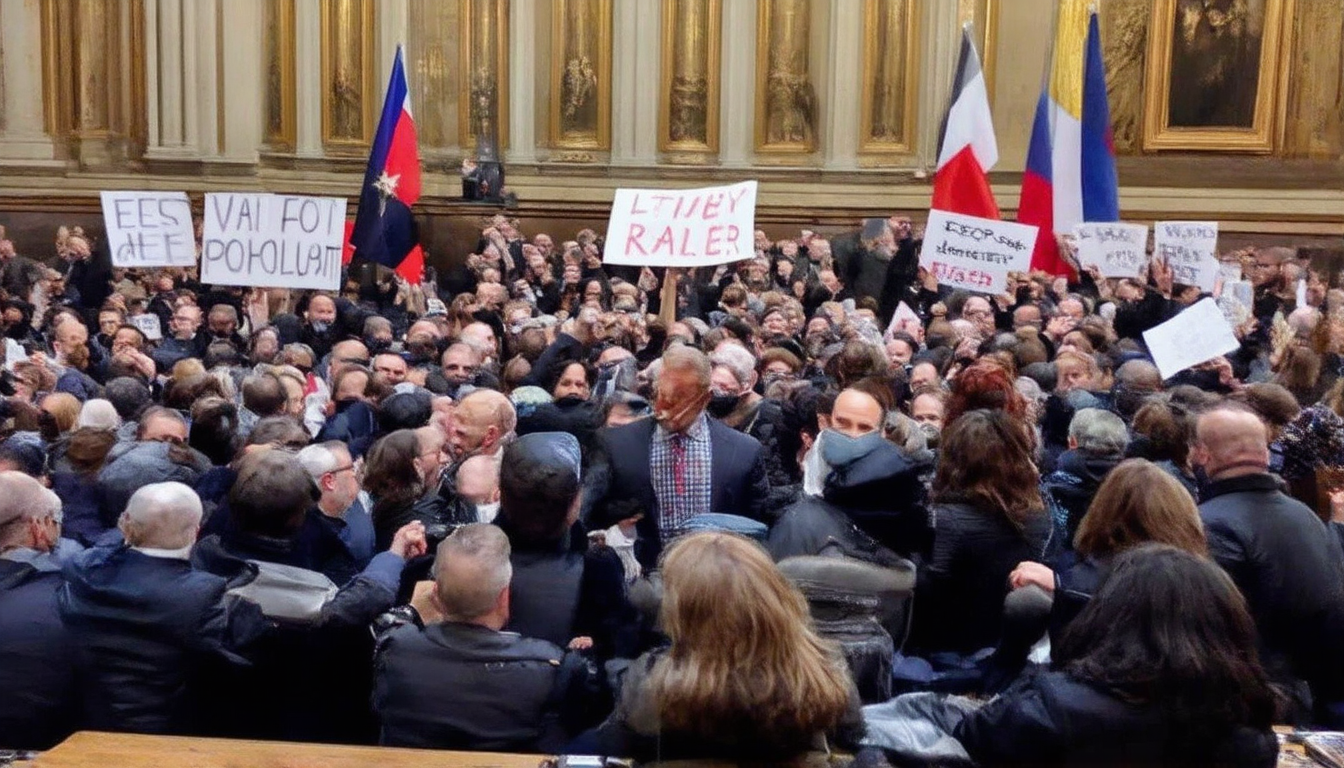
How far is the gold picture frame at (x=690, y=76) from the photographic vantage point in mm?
21281

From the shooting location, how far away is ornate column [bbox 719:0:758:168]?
21141mm

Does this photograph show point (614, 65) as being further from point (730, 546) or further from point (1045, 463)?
point (730, 546)

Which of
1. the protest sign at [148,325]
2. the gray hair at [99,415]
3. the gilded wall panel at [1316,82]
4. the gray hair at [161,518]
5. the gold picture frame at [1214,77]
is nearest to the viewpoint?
the gray hair at [161,518]

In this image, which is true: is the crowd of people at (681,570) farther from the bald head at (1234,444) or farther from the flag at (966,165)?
the flag at (966,165)

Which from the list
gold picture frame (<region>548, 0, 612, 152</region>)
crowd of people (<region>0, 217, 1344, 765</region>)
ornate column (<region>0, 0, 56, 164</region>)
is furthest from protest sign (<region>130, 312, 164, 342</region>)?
gold picture frame (<region>548, 0, 612, 152</region>)

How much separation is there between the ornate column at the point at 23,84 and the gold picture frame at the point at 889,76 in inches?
390

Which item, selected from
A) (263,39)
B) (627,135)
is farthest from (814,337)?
(263,39)

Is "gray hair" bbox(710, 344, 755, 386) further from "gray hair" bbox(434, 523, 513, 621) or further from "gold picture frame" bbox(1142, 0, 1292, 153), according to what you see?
"gold picture frame" bbox(1142, 0, 1292, 153)

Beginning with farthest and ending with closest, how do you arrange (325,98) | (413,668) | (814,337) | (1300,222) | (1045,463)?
1. (325,98)
2. (1300,222)
3. (814,337)
4. (1045,463)
5. (413,668)

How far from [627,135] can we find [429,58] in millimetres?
2589

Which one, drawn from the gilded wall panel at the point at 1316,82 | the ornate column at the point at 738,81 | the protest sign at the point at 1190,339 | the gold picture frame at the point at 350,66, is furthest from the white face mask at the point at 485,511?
the gilded wall panel at the point at 1316,82

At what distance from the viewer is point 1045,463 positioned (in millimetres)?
7578

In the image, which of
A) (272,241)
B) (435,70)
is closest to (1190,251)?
(272,241)

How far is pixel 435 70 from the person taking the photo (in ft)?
69.5
